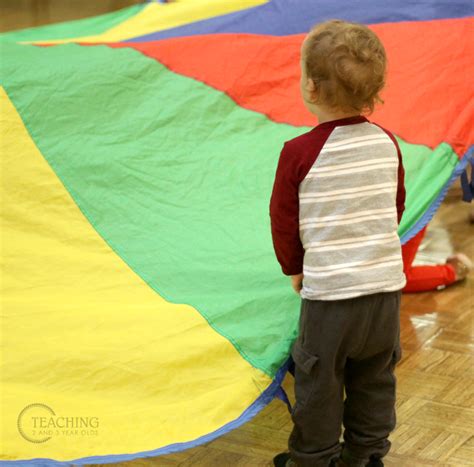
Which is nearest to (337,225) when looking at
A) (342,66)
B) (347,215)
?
(347,215)

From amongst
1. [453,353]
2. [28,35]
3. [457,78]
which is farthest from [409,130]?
[28,35]

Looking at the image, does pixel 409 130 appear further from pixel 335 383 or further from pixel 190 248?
pixel 335 383

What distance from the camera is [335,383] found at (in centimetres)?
151

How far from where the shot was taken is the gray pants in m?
1.47

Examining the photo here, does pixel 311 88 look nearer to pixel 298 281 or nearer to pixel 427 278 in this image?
pixel 298 281

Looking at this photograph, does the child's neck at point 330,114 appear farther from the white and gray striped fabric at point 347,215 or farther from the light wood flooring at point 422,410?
the light wood flooring at point 422,410

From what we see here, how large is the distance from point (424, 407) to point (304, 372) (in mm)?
497

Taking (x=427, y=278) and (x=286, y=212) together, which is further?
(x=427, y=278)

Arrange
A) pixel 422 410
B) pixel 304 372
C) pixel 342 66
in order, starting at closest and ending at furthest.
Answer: pixel 342 66 < pixel 304 372 < pixel 422 410

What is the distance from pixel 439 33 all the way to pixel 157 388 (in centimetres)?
141

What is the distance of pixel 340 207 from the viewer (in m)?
1.43

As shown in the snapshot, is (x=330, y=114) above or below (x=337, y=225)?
above

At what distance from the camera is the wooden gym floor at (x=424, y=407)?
5.61 feet

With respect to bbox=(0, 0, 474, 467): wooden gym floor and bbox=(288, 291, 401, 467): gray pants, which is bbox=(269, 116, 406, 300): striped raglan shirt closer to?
bbox=(288, 291, 401, 467): gray pants
